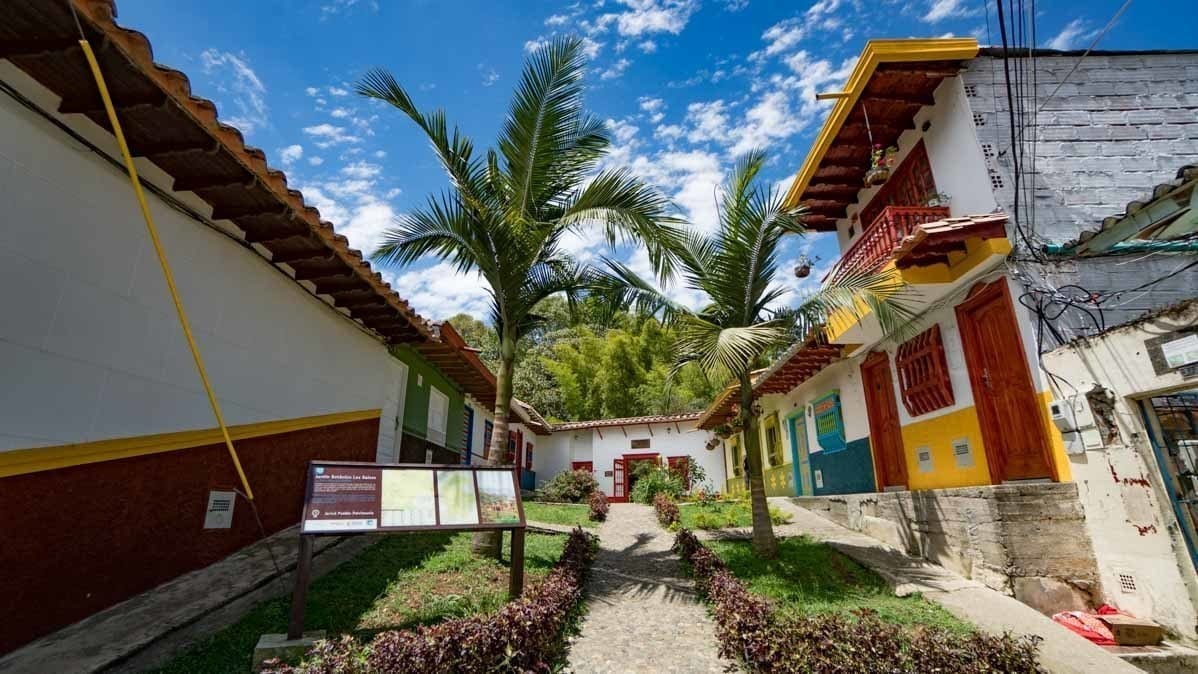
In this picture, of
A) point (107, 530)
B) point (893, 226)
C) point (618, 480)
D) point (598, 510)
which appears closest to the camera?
point (107, 530)

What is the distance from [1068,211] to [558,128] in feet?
20.5

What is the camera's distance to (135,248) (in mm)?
4594

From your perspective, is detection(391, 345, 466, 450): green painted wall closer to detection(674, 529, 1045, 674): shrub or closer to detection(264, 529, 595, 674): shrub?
detection(264, 529, 595, 674): shrub

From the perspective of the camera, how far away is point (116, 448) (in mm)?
4426

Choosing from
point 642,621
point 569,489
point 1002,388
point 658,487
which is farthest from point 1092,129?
point 569,489

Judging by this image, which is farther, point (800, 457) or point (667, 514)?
point (800, 457)

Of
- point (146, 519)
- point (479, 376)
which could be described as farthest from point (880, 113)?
point (146, 519)

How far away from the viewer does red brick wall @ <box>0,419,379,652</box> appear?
3.65 metres

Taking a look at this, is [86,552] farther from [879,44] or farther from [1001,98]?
[1001,98]

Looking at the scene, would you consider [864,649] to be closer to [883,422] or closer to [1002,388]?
[1002,388]

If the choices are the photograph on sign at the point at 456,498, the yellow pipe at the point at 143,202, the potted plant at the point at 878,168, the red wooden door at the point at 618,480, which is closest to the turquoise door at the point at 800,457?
the potted plant at the point at 878,168

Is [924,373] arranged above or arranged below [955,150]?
below

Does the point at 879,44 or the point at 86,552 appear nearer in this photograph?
the point at 86,552

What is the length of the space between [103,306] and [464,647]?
388 centimetres
